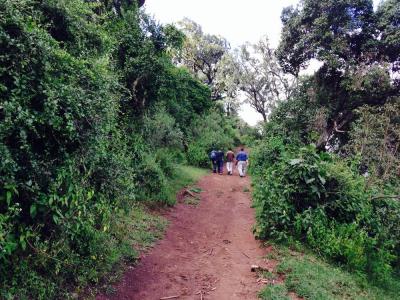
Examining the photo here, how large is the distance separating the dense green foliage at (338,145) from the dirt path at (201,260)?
804 millimetres

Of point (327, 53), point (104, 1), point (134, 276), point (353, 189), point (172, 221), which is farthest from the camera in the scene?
point (327, 53)

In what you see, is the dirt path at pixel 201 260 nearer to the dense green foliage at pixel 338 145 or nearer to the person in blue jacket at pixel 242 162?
the dense green foliage at pixel 338 145

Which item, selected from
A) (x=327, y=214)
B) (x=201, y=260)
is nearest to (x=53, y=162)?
(x=201, y=260)

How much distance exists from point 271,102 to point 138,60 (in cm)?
2286

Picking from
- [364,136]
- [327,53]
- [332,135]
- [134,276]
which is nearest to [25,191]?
[134,276]

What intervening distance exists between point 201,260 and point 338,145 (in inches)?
566

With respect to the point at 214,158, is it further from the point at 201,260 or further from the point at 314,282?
the point at 314,282

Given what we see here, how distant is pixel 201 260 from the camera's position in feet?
23.0

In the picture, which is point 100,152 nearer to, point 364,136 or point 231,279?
point 231,279

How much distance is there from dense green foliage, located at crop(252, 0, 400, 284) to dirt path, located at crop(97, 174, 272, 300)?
0.80 meters

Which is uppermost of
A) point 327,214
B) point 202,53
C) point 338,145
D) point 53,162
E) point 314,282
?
point 202,53

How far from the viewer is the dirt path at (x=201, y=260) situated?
18.7 ft

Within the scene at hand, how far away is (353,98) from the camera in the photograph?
17125 mm

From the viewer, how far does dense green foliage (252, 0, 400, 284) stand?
7730 mm
